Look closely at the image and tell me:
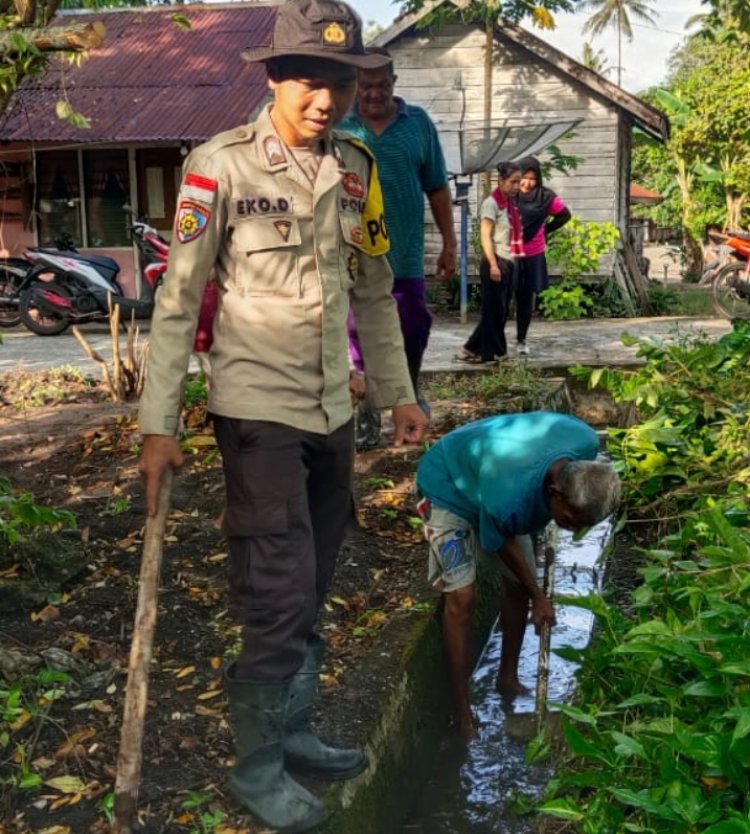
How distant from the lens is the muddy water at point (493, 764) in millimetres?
3545

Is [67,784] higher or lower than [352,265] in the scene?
lower

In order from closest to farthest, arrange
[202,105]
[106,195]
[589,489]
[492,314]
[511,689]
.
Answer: [589,489] < [511,689] < [492,314] < [202,105] < [106,195]

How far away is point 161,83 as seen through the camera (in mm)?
14102

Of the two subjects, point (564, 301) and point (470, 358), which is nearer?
point (470, 358)

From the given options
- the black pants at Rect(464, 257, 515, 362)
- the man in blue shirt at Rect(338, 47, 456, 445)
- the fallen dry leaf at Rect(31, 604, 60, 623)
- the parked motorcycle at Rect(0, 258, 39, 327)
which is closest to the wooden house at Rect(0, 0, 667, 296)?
the parked motorcycle at Rect(0, 258, 39, 327)

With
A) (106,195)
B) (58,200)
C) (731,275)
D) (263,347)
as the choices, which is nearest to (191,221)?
(263,347)

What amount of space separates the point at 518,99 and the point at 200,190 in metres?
13.5

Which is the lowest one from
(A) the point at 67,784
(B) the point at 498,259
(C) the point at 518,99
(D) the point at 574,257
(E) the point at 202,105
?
(A) the point at 67,784

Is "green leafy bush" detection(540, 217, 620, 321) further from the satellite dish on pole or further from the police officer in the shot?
the police officer

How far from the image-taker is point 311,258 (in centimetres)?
268

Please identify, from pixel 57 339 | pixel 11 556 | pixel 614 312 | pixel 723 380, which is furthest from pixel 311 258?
pixel 614 312

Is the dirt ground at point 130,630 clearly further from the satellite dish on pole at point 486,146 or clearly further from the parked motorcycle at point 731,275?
the parked motorcycle at point 731,275

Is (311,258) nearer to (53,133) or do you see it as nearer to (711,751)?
(711,751)

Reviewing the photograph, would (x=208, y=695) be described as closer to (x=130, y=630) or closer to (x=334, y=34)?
(x=130, y=630)
